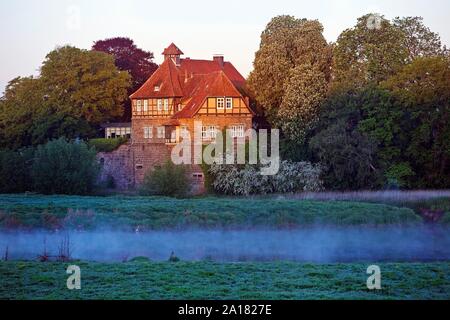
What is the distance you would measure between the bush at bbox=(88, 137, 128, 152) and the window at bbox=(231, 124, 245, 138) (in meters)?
5.16

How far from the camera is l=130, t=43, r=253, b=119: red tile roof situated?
33.9m

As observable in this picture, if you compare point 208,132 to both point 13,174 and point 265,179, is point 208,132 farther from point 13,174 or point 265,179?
point 13,174

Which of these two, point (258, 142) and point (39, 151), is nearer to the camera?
point (39, 151)

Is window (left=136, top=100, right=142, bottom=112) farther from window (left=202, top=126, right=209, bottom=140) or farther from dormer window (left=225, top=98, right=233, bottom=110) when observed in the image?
dormer window (left=225, top=98, right=233, bottom=110)

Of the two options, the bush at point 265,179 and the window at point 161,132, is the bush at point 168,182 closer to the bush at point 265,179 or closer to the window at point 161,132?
the bush at point 265,179

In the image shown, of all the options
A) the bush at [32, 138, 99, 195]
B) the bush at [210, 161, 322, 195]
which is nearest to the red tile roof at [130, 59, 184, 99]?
the bush at [210, 161, 322, 195]

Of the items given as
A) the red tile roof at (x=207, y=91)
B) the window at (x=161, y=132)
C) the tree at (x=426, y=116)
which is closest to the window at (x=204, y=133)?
the red tile roof at (x=207, y=91)
